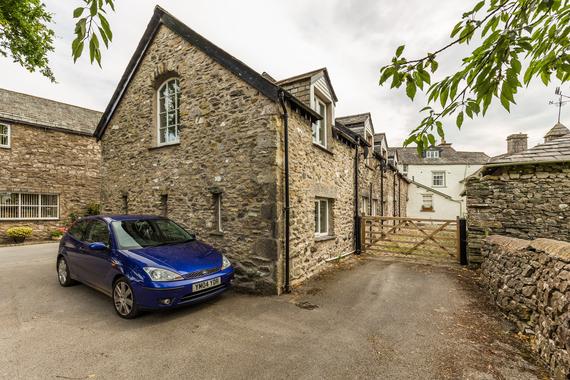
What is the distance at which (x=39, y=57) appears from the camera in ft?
32.9

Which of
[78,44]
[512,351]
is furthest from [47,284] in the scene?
[512,351]

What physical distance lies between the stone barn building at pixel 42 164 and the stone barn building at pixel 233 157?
7.85 m

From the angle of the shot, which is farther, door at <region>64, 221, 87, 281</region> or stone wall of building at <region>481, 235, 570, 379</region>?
door at <region>64, 221, 87, 281</region>

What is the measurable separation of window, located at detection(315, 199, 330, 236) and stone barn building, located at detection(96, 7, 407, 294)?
1.3 inches

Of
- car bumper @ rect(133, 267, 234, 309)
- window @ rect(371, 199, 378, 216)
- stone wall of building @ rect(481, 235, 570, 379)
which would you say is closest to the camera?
stone wall of building @ rect(481, 235, 570, 379)

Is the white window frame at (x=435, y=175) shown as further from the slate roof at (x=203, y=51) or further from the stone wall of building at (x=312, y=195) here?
the slate roof at (x=203, y=51)

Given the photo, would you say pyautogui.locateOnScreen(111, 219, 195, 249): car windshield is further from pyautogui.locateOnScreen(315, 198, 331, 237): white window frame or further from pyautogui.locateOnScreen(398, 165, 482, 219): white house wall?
pyautogui.locateOnScreen(398, 165, 482, 219): white house wall

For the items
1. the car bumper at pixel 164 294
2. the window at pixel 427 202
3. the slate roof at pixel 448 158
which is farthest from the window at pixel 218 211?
the slate roof at pixel 448 158

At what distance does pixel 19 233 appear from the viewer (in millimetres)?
13703

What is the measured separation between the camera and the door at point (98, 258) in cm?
507

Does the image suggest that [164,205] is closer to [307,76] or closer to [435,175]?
[307,76]

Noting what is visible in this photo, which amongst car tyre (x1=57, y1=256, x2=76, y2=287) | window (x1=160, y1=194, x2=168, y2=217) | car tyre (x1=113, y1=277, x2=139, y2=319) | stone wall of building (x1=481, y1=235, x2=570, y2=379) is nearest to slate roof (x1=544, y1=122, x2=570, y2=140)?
stone wall of building (x1=481, y1=235, x2=570, y2=379)

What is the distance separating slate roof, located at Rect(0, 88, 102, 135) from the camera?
1473 cm

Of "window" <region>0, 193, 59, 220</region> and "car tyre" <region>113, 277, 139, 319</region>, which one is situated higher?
"window" <region>0, 193, 59, 220</region>
